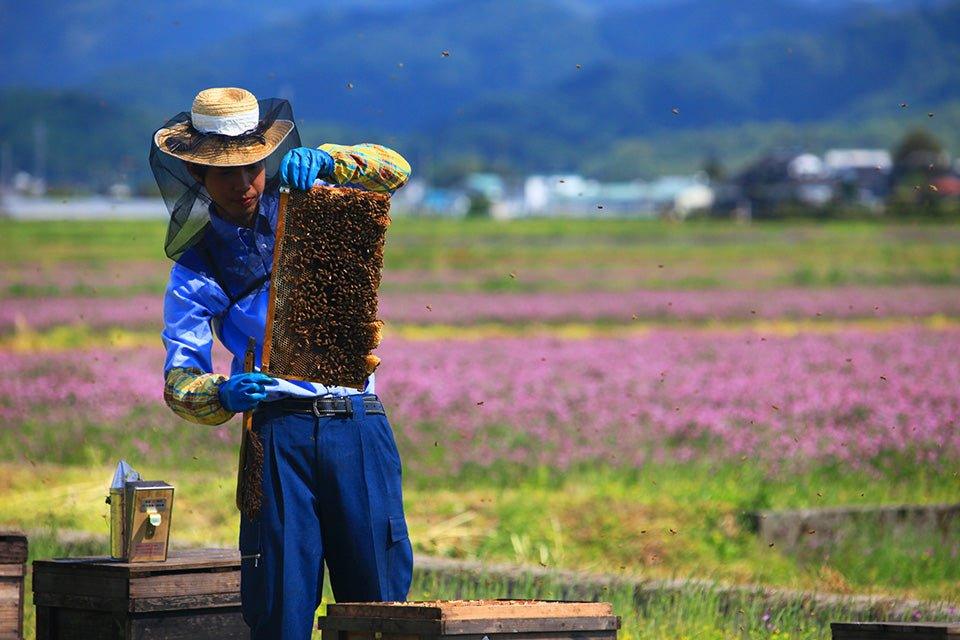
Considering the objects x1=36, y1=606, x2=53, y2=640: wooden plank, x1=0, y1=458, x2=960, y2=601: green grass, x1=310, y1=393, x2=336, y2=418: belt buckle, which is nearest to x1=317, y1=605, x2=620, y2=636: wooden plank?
x1=310, y1=393, x2=336, y2=418: belt buckle

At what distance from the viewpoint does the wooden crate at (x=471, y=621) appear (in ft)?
12.6

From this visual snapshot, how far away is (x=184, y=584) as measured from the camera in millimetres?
4988

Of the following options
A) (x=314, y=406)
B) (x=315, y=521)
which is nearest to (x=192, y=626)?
(x=315, y=521)

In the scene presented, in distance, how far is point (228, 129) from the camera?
14.9 ft

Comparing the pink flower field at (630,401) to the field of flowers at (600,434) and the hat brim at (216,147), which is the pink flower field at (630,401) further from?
the hat brim at (216,147)

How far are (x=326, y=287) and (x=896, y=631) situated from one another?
5.57 ft

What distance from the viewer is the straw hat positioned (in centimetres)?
450

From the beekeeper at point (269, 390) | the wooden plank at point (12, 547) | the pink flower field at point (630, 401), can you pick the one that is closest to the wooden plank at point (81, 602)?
the wooden plank at point (12, 547)

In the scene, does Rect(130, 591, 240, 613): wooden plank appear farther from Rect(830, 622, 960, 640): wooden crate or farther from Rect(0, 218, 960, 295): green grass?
Rect(0, 218, 960, 295): green grass

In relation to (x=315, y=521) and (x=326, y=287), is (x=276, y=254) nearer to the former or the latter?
(x=326, y=287)

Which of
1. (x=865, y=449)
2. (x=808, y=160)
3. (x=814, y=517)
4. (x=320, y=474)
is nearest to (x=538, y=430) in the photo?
(x=865, y=449)

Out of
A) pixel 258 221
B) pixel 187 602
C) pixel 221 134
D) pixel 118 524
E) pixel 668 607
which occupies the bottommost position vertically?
pixel 668 607

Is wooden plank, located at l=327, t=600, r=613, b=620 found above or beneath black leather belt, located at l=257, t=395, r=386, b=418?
beneath

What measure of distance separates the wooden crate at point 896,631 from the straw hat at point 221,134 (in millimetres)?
1968
